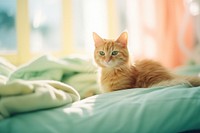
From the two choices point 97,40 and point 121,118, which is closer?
point 121,118

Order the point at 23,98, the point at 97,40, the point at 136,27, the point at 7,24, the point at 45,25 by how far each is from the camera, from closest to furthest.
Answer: the point at 23,98, the point at 97,40, the point at 7,24, the point at 45,25, the point at 136,27

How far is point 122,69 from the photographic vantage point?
141 cm

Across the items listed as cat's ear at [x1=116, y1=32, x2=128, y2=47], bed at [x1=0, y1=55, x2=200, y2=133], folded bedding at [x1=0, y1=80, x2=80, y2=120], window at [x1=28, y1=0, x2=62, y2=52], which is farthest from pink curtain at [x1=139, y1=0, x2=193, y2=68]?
folded bedding at [x1=0, y1=80, x2=80, y2=120]

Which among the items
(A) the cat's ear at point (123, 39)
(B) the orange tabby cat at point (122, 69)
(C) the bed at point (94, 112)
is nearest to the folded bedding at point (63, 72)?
(B) the orange tabby cat at point (122, 69)

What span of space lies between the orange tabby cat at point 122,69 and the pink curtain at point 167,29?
1.36 m

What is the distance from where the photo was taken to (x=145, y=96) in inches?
35.3

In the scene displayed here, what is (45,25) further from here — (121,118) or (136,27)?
(121,118)

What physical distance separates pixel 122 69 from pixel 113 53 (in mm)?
100

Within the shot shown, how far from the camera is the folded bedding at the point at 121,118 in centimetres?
77

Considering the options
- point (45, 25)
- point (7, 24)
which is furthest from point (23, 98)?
point (45, 25)

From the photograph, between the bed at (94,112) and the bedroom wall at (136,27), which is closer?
the bed at (94,112)

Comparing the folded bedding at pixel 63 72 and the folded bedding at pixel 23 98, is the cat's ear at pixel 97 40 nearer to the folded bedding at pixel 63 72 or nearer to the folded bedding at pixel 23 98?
the folded bedding at pixel 63 72

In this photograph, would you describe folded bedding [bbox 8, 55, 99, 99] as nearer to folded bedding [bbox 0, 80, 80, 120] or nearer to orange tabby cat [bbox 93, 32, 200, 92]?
orange tabby cat [bbox 93, 32, 200, 92]

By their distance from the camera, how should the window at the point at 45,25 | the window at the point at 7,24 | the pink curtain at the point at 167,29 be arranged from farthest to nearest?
the pink curtain at the point at 167,29 < the window at the point at 45,25 < the window at the point at 7,24
